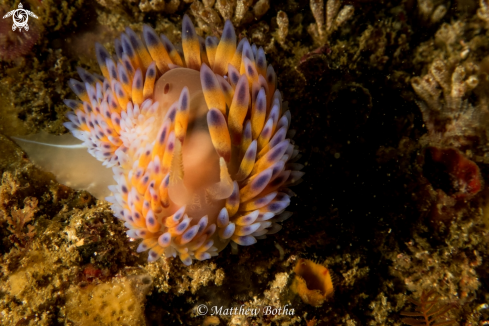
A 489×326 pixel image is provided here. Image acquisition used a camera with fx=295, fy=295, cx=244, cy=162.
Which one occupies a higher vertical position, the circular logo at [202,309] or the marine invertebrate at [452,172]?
the marine invertebrate at [452,172]

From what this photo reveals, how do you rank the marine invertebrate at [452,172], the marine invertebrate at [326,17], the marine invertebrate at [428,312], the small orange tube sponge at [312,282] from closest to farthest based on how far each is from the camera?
the small orange tube sponge at [312,282], the marine invertebrate at [428,312], the marine invertebrate at [452,172], the marine invertebrate at [326,17]

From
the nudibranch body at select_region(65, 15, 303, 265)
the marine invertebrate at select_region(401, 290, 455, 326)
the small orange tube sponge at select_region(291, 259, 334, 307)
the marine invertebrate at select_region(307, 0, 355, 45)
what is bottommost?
the marine invertebrate at select_region(401, 290, 455, 326)

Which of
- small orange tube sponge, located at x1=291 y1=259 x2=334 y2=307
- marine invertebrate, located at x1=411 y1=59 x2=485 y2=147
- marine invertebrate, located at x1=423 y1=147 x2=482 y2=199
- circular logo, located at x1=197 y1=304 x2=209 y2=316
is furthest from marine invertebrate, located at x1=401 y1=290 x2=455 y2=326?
circular logo, located at x1=197 y1=304 x2=209 y2=316

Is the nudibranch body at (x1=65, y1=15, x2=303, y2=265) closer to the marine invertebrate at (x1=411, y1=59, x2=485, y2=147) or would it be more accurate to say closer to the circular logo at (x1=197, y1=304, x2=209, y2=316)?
the circular logo at (x1=197, y1=304, x2=209, y2=316)

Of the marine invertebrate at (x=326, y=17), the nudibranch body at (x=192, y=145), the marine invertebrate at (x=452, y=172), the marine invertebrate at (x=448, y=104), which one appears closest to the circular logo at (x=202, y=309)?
the nudibranch body at (x=192, y=145)

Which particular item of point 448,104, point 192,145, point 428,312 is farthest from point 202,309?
point 448,104

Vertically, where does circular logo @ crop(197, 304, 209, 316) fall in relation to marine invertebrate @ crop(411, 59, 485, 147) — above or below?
below

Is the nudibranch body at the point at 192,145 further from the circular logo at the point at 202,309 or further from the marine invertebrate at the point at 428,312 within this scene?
the marine invertebrate at the point at 428,312
